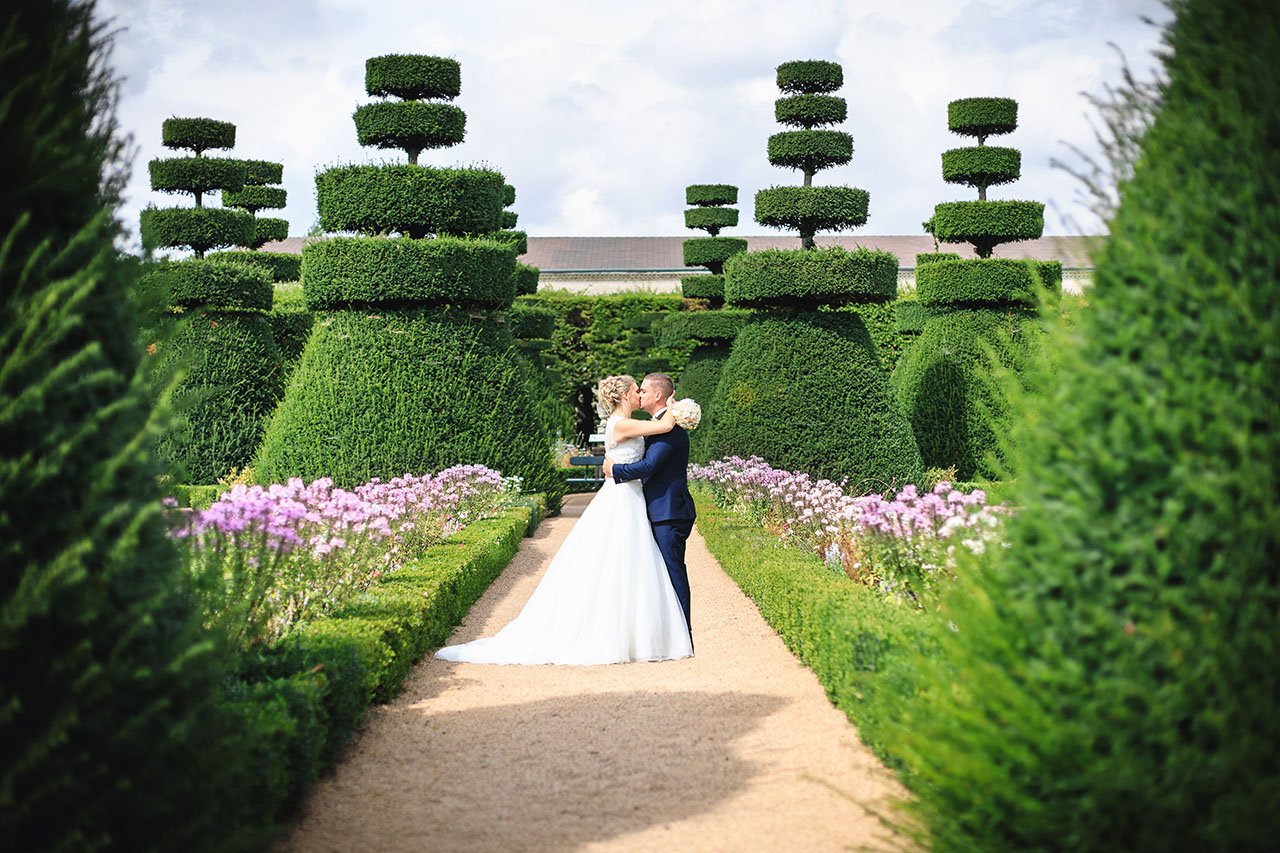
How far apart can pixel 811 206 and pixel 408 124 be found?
17.9 feet

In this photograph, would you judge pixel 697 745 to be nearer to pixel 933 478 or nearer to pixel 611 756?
pixel 611 756

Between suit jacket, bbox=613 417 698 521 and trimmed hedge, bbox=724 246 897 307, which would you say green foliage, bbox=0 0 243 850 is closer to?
suit jacket, bbox=613 417 698 521

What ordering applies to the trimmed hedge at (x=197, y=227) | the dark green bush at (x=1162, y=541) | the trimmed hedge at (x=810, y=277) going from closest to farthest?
the dark green bush at (x=1162, y=541) → the trimmed hedge at (x=810, y=277) → the trimmed hedge at (x=197, y=227)

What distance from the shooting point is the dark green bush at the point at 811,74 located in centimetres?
1483

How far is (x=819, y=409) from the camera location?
11.7 meters

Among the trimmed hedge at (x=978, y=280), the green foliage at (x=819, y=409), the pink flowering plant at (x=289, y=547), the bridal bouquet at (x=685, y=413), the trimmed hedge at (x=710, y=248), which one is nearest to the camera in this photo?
the pink flowering plant at (x=289, y=547)

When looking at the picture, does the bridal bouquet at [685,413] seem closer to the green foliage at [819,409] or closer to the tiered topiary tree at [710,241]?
the green foliage at [819,409]

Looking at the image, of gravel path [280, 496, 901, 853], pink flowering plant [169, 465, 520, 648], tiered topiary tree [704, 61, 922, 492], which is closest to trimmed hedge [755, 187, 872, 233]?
tiered topiary tree [704, 61, 922, 492]

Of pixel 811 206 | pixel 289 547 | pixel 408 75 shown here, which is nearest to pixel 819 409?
pixel 811 206

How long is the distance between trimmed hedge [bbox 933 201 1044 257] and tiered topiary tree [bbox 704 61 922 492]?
367 centimetres

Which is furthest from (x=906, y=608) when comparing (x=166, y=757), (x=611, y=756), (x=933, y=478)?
(x=933, y=478)

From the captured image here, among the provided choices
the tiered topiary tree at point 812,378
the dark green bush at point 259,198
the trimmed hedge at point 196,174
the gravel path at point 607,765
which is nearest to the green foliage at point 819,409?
the tiered topiary tree at point 812,378

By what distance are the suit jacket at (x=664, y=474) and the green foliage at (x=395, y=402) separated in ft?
16.8

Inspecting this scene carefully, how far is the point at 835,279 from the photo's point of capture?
12.2 metres
